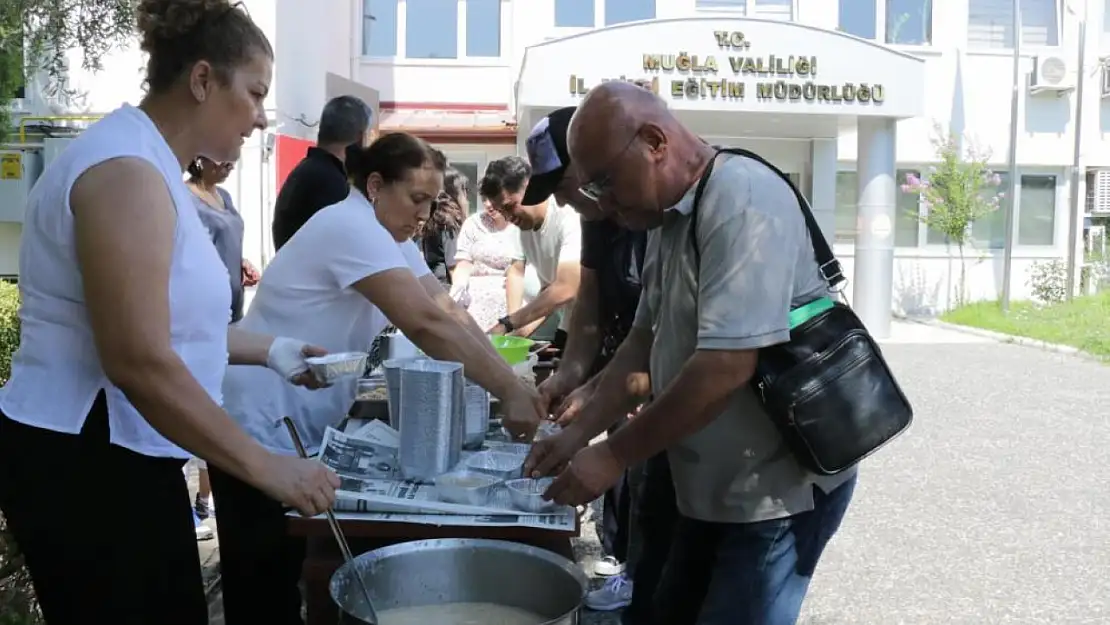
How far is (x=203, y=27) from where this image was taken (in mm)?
1606

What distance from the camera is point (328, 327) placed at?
8.45ft

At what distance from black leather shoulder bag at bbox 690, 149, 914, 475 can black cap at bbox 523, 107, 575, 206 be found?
1.23m

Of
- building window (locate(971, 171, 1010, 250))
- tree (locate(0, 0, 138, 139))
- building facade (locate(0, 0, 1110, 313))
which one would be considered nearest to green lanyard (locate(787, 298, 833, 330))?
tree (locate(0, 0, 138, 139))

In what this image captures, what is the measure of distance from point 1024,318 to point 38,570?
47.5 feet

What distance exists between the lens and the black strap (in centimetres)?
178

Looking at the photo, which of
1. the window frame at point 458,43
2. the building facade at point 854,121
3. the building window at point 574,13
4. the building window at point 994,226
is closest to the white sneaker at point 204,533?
the building facade at point 854,121

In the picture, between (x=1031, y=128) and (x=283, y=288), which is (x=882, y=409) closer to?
(x=283, y=288)

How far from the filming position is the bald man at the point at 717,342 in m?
1.71

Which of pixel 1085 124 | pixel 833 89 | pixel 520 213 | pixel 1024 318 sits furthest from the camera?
pixel 1085 124

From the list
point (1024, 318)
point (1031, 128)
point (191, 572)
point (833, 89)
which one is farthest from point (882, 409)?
point (1031, 128)

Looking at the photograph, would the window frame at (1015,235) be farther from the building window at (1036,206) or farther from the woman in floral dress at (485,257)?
the woman in floral dress at (485,257)

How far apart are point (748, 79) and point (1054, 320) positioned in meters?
5.55

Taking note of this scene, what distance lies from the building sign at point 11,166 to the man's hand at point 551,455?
388 inches

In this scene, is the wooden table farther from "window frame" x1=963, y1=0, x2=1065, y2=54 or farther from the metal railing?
"window frame" x1=963, y1=0, x2=1065, y2=54
